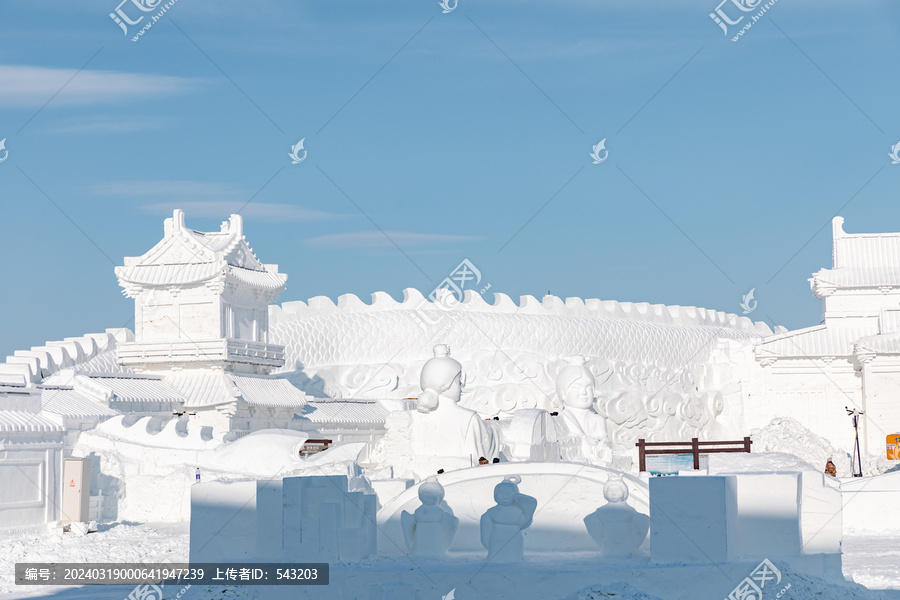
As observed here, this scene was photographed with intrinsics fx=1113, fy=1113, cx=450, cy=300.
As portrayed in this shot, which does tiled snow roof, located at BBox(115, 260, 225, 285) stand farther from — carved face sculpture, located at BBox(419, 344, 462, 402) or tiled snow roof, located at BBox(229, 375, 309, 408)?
carved face sculpture, located at BBox(419, 344, 462, 402)

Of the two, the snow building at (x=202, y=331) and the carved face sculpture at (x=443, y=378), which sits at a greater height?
the snow building at (x=202, y=331)

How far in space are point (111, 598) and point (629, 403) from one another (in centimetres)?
1873

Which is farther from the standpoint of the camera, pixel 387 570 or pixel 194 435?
pixel 194 435

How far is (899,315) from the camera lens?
24.8 metres

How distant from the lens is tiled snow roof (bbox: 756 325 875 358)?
83.0ft

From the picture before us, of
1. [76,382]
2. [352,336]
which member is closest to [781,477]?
[76,382]

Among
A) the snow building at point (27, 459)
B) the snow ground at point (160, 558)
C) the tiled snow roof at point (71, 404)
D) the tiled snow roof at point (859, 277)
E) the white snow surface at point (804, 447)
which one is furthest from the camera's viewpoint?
the tiled snow roof at point (859, 277)

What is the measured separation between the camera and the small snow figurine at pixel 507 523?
25.9 ft

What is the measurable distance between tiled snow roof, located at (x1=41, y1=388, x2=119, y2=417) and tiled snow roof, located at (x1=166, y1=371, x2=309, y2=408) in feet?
7.23

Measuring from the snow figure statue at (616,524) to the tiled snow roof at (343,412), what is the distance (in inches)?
540

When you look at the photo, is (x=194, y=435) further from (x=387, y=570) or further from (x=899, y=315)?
(x=899, y=315)

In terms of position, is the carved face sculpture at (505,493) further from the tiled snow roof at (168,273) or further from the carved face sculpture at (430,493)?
the tiled snow roof at (168,273)

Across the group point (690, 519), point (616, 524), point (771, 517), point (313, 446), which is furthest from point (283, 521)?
point (313, 446)

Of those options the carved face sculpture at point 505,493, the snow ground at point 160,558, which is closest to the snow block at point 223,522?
the snow ground at point 160,558
